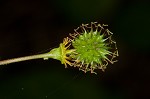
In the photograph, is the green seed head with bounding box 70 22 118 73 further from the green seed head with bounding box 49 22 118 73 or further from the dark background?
the dark background

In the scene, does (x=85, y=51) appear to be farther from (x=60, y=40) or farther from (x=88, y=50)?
(x=60, y=40)

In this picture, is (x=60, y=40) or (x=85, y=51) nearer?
(x=85, y=51)

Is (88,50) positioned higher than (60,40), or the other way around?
(60,40)

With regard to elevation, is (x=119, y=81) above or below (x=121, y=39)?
below

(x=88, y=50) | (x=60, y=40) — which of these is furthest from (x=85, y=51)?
(x=60, y=40)

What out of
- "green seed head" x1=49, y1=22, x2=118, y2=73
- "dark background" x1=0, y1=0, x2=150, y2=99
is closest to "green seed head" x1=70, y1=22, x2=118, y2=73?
"green seed head" x1=49, y1=22, x2=118, y2=73

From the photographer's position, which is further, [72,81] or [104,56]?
[72,81]

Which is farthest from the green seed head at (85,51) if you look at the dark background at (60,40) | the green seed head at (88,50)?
the dark background at (60,40)
